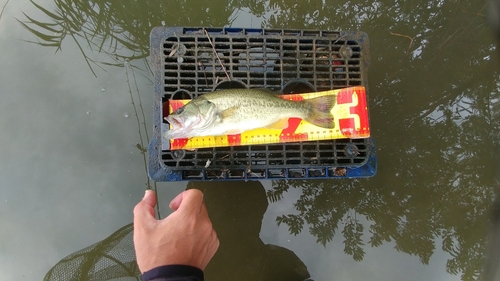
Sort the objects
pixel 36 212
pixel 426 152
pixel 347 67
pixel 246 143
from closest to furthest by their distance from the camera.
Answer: pixel 246 143
pixel 347 67
pixel 36 212
pixel 426 152

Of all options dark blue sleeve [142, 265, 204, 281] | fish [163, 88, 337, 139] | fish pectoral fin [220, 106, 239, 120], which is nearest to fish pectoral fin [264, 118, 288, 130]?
fish [163, 88, 337, 139]

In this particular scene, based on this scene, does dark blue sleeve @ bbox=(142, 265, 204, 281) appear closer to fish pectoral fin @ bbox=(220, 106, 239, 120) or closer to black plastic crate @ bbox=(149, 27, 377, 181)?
black plastic crate @ bbox=(149, 27, 377, 181)

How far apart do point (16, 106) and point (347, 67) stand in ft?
9.76

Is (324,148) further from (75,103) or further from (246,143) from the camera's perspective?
(75,103)

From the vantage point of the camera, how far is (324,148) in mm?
2365

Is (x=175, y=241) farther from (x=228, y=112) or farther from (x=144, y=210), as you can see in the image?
(x=228, y=112)

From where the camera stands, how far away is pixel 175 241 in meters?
1.90

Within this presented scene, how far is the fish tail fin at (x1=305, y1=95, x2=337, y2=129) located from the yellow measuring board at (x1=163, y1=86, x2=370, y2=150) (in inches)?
1.4

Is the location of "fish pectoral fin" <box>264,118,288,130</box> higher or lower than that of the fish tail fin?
lower

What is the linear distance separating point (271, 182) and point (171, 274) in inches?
54.6

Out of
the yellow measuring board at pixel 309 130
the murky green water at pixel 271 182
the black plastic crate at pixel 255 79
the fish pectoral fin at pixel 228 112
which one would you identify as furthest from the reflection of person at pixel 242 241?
the fish pectoral fin at pixel 228 112

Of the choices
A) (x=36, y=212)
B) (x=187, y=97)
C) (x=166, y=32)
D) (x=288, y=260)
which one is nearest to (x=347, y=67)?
(x=187, y=97)

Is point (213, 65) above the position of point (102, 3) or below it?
below

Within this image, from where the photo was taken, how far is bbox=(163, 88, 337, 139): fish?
2.06 m
